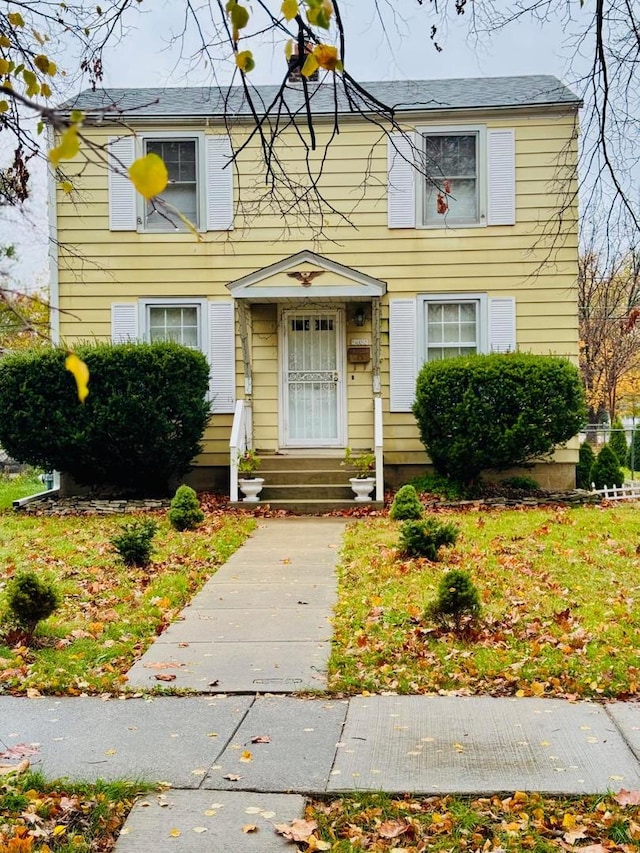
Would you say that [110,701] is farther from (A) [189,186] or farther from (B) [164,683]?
(A) [189,186]

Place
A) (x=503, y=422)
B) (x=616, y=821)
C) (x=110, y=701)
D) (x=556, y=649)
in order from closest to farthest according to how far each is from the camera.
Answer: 1. (x=616, y=821)
2. (x=110, y=701)
3. (x=556, y=649)
4. (x=503, y=422)

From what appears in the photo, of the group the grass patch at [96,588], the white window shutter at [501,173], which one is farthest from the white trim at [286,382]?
the white window shutter at [501,173]

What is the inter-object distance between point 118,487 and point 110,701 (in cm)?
852

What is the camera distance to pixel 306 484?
12758mm

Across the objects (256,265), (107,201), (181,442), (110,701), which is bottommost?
(110,701)

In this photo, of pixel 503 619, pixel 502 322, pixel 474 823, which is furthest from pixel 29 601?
pixel 502 322

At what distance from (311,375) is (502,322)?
10.3ft

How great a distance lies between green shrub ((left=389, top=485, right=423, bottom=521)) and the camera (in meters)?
10.3

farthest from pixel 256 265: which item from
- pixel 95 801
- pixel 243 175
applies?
pixel 95 801

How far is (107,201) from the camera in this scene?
539 inches

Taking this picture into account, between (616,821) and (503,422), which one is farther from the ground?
(503,422)

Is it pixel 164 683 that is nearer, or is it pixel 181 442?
pixel 164 683

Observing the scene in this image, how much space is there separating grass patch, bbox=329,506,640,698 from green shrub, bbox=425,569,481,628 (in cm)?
10

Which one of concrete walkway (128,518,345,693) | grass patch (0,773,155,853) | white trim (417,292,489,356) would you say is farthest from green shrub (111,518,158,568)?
white trim (417,292,489,356)
